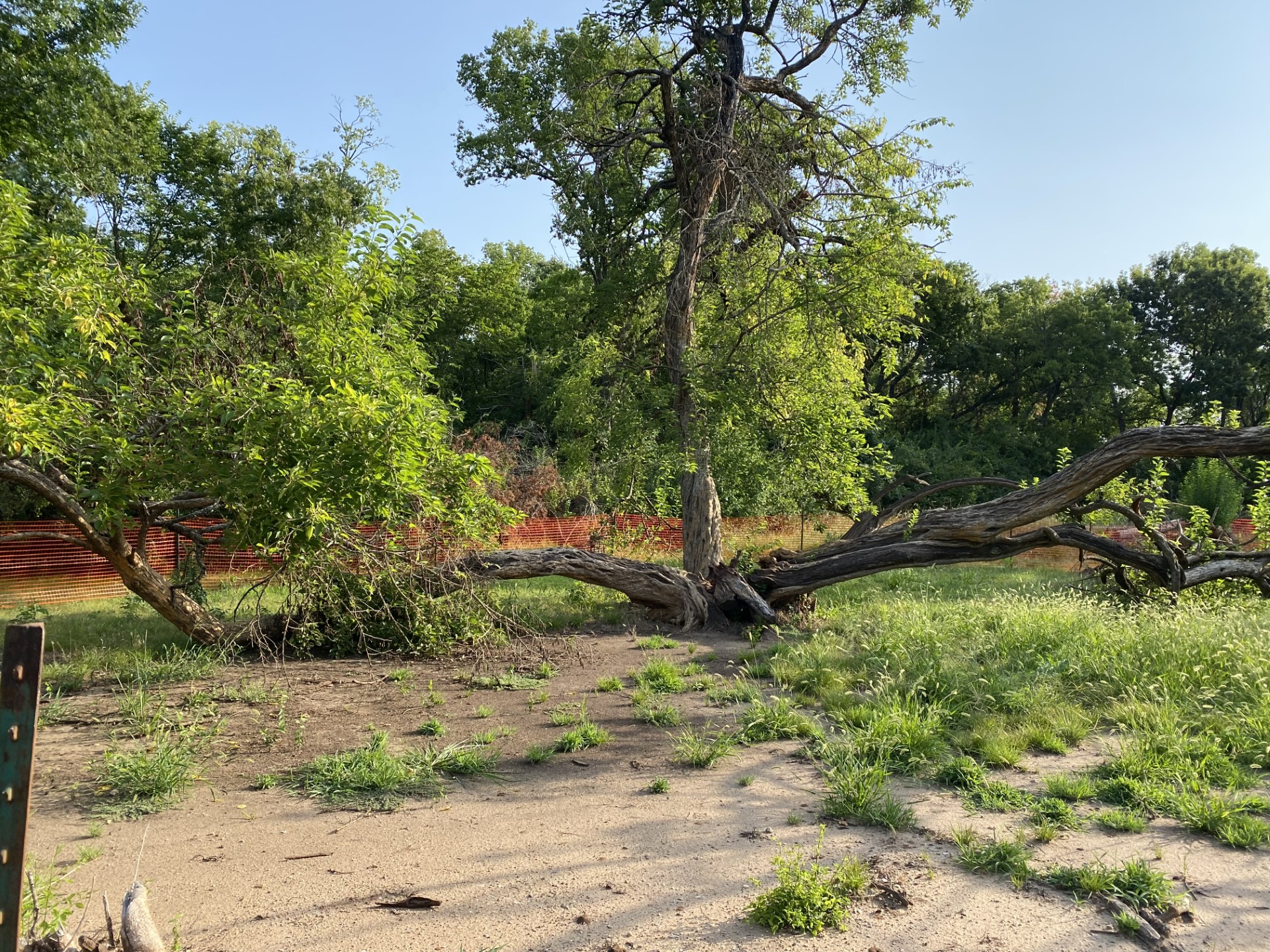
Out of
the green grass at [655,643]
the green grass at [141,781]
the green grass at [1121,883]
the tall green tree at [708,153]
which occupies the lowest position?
the green grass at [655,643]

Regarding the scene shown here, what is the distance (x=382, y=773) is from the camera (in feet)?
16.5

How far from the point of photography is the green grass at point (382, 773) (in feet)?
15.9

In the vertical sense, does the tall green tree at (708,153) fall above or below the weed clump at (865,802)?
above

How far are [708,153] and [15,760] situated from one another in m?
11.1

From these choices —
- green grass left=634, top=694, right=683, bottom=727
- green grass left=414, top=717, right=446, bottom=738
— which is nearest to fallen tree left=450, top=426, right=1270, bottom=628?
green grass left=414, top=717, right=446, bottom=738

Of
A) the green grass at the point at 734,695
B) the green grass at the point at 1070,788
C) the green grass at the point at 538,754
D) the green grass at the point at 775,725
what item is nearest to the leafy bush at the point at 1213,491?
the green grass at the point at 734,695

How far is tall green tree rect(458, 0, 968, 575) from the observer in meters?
11.4

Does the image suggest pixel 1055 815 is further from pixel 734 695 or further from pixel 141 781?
pixel 141 781

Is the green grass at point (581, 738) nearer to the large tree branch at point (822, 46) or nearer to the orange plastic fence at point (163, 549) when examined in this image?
the orange plastic fence at point (163, 549)

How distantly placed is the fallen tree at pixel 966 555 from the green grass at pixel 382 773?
137 inches

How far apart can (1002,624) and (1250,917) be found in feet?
17.8

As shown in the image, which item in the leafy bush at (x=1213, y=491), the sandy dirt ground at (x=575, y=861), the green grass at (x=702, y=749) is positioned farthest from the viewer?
the leafy bush at (x=1213, y=491)

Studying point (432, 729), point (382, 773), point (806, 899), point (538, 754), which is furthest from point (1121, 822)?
point (432, 729)

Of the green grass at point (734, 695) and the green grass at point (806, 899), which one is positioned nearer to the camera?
the green grass at point (806, 899)
